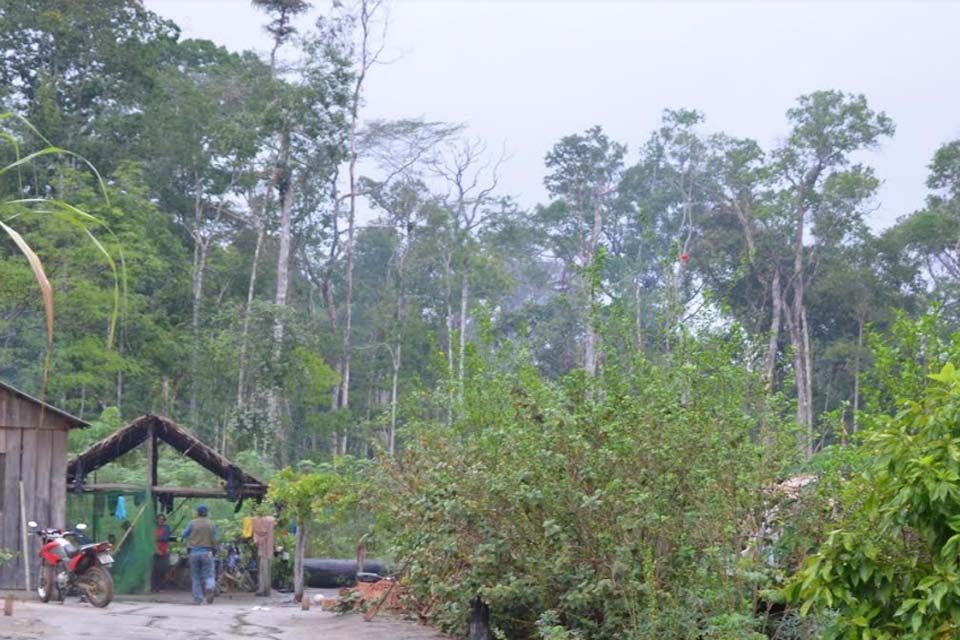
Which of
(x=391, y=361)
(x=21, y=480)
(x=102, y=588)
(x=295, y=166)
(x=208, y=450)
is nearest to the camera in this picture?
(x=102, y=588)

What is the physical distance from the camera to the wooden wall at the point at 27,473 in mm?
19172

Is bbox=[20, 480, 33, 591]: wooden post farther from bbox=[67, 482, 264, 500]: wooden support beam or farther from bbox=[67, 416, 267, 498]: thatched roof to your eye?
bbox=[67, 482, 264, 500]: wooden support beam

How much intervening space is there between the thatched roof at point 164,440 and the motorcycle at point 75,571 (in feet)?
10.1

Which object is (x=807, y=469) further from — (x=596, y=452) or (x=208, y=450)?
(x=208, y=450)

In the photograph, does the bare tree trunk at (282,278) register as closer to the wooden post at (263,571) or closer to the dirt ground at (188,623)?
the wooden post at (263,571)

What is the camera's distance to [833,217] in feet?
155

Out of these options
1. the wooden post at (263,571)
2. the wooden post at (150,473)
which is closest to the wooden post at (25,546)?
the wooden post at (150,473)

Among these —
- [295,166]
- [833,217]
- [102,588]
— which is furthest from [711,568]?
[833,217]

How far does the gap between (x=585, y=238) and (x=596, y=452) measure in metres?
47.4

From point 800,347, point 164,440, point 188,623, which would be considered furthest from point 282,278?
point 188,623

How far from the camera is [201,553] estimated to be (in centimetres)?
1992

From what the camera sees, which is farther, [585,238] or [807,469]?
[585,238]

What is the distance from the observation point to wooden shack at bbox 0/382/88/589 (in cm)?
1916

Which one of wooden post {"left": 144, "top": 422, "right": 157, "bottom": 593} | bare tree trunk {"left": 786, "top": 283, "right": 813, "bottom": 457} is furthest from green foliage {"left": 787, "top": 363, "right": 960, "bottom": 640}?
bare tree trunk {"left": 786, "top": 283, "right": 813, "bottom": 457}
